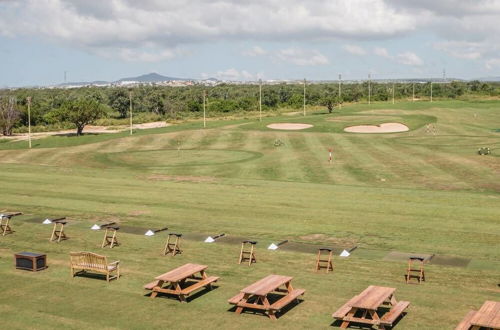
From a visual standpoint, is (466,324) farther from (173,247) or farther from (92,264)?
(173,247)

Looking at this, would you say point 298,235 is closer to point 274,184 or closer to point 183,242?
point 183,242

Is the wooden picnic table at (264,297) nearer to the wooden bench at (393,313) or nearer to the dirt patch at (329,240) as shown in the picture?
the wooden bench at (393,313)

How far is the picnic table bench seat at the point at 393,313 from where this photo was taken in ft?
55.7

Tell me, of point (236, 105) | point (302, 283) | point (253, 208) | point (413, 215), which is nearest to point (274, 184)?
point (253, 208)

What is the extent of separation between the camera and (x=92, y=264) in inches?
896

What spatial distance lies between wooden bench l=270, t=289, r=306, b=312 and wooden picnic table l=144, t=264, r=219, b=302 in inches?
124

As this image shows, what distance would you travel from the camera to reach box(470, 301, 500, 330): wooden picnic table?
51.1 ft

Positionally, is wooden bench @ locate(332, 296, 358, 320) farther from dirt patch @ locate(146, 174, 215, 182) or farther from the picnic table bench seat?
dirt patch @ locate(146, 174, 215, 182)

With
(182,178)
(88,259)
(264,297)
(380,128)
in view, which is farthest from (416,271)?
(380,128)

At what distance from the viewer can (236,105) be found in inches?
6009

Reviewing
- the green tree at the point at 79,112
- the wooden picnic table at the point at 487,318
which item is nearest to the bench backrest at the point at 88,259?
the wooden picnic table at the point at 487,318

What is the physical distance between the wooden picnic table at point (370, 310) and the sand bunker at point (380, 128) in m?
69.7

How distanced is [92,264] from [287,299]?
27.1ft

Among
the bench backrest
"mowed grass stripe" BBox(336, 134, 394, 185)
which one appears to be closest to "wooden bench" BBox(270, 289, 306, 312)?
the bench backrest
